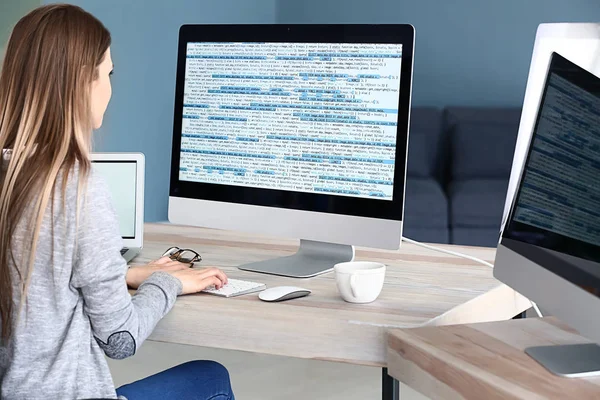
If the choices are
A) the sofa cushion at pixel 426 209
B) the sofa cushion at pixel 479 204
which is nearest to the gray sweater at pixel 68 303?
the sofa cushion at pixel 426 209

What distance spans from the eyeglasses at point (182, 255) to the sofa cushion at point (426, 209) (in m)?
2.53

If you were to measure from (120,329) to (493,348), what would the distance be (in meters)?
0.51

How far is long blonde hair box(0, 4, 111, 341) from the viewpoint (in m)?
1.08

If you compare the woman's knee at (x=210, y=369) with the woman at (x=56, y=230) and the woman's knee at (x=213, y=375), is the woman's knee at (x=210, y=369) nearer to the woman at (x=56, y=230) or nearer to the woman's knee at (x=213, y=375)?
the woman's knee at (x=213, y=375)

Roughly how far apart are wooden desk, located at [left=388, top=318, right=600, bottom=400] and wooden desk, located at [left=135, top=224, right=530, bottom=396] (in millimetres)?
78

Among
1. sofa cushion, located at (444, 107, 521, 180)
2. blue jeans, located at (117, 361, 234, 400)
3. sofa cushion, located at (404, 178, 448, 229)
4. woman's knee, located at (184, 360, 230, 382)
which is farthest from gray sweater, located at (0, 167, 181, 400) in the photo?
sofa cushion, located at (444, 107, 521, 180)

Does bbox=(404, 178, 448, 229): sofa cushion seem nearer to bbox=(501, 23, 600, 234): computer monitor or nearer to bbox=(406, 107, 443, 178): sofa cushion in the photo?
bbox=(406, 107, 443, 178): sofa cushion

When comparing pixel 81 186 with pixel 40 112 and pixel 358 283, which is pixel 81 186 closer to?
pixel 40 112

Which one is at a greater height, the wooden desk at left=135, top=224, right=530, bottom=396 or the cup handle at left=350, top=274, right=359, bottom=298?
the cup handle at left=350, top=274, right=359, bottom=298

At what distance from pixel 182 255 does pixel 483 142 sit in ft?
9.81

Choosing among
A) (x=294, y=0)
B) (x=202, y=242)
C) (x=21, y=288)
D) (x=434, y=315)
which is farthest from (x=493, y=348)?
(x=294, y=0)

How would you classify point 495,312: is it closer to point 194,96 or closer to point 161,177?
point 194,96

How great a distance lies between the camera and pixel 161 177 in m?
4.45

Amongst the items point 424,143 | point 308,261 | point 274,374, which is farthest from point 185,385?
point 424,143
